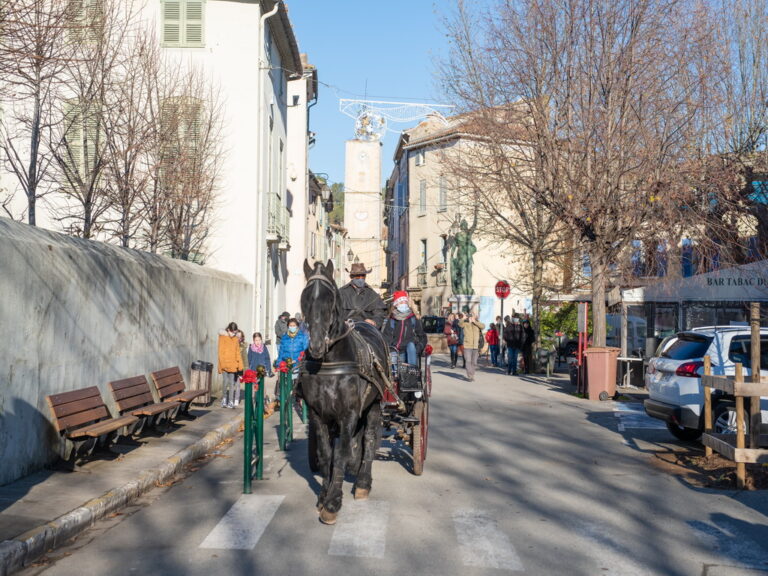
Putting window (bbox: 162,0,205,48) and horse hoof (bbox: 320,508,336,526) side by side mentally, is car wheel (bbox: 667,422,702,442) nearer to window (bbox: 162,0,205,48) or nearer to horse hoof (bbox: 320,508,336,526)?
horse hoof (bbox: 320,508,336,526)

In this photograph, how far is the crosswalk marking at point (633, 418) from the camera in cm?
1439

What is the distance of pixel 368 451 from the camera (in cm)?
801

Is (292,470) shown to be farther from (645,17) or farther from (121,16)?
(121,16)

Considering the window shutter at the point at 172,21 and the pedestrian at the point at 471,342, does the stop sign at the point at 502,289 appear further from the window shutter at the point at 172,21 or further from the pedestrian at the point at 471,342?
the window shutter at the point at 172,21

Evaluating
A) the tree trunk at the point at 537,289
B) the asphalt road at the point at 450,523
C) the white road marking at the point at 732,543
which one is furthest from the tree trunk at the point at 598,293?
the white road marking at the point at 732,543

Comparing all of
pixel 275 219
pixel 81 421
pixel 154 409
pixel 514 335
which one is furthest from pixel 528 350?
pixel 81 421

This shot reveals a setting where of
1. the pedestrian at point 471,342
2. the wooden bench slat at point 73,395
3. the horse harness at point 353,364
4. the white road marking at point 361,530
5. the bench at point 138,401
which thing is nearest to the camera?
the white road marking at point 361,530

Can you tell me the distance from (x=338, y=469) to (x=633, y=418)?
9.63 meters

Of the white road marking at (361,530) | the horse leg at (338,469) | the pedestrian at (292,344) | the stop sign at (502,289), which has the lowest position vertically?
the white road marking at (361,530)

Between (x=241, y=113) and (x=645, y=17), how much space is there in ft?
37.1

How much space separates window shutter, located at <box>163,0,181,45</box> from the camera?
934 inches

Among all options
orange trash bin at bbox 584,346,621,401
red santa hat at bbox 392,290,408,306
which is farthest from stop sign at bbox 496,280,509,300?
red santa hat at bbox 392,290,408,306

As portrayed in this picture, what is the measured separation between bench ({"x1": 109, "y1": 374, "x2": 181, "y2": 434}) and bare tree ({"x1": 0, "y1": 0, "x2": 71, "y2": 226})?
358 centimetres

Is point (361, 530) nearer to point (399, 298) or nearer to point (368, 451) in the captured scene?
point (368, 451)
